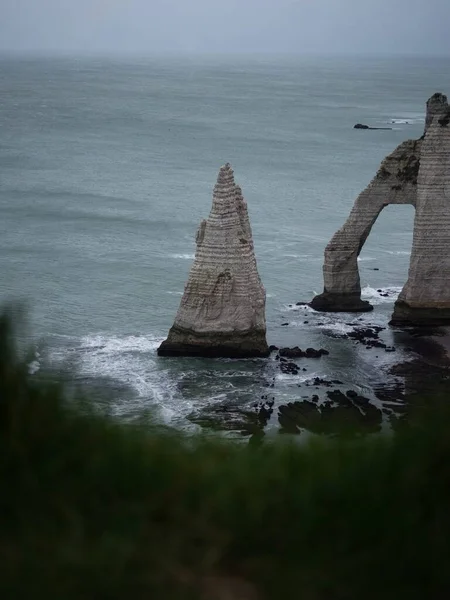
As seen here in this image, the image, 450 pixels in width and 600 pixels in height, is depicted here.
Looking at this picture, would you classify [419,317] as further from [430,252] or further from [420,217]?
[420,217]

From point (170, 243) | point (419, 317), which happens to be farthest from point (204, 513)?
point (170, 243)

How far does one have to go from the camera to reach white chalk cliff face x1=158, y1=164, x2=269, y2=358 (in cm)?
3862

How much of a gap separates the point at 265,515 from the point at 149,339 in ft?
105

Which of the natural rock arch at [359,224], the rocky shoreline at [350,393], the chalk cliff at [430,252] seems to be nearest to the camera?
the rocky shoreline at [350,393]

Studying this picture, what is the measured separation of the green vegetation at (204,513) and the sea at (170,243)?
2.12 meters

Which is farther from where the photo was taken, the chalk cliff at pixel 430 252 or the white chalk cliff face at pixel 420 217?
the chalk cliff at pixel 430 252

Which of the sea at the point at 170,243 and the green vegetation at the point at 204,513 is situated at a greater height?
the green vegetation at the point at 204,513

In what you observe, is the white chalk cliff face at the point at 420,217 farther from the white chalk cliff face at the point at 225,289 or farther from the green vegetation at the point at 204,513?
the green vegetation at the point at 204,513

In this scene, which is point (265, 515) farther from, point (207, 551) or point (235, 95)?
point (235, 95)

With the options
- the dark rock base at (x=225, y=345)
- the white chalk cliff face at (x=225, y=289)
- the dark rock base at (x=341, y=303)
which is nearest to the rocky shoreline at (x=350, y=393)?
the dark rock base at (x=225, y=345)

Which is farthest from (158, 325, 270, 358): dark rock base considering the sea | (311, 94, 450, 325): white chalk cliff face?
(311, 94, 450, 325): white chalk cliff face

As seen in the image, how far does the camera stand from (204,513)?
33.3ft

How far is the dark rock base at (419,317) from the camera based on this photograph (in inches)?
1713

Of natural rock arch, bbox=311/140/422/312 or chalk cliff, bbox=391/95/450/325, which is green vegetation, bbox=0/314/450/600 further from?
natural rock arch, bbox=311/140/422/312
